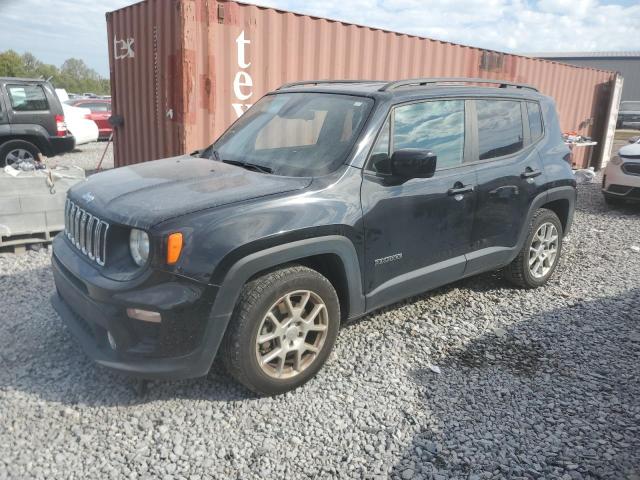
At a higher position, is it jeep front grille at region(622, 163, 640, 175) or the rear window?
the rear window

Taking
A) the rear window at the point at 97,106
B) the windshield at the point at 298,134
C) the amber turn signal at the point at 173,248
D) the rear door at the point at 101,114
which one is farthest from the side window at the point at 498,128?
the rear window at the point at 97,106

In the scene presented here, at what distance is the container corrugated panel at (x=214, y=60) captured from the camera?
240 inches

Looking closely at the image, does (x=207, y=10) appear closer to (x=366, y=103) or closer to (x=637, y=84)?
(x=366, y=103)

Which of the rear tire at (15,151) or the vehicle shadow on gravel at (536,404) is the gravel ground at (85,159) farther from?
the vehicle shadow on gravel at (536,404)

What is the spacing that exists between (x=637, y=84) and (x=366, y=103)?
59600 millimetres

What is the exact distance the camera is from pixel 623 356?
368 centimetres

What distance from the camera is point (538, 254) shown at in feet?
15.7

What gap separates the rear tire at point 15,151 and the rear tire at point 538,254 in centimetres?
821

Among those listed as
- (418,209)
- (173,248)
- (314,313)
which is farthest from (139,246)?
(418,209)

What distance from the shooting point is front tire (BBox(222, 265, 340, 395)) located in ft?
9.17

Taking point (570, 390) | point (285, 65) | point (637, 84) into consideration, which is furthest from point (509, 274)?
point (637, 84)

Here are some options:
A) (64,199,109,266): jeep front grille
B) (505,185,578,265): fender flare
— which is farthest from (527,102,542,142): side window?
(64,199,109,266): jeep front grille

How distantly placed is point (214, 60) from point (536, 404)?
500cm

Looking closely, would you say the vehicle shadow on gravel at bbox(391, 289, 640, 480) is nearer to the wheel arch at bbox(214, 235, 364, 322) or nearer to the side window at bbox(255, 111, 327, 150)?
the wheel arch at bbox(214, 235, 364, 322)
